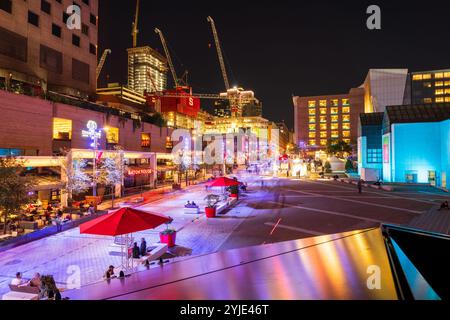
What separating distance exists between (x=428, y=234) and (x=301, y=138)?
532 ft

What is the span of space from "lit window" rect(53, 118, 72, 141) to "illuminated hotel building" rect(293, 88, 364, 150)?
132902 mm

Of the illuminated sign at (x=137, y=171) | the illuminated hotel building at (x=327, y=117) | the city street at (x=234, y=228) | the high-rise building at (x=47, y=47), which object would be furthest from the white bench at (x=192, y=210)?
the illuminated hotel building at (x=327, y=117)

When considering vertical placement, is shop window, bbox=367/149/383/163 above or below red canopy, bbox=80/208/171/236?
above

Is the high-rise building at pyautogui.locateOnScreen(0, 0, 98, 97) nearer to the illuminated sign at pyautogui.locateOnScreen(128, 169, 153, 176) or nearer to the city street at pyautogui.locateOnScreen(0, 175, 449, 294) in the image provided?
the illuminated sign at pyautogui.locateOnScreen(128, 169, 153, 176)

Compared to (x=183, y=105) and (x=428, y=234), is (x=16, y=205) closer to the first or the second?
(x=428, y=234)

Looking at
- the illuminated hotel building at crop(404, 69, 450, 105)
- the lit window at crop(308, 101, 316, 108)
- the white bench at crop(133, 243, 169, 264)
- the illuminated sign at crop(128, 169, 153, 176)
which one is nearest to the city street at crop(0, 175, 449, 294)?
the white bench at crop(133, 243, 169, 264)

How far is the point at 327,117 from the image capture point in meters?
158

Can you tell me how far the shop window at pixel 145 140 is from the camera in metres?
44.7

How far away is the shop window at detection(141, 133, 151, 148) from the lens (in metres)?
44.7

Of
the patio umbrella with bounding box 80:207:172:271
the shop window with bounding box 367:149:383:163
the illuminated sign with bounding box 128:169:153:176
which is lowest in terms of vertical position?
the patio umbrella with bounding box 80:207:172:271

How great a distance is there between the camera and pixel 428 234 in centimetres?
461

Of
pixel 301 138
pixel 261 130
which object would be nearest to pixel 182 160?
pixel 301 138

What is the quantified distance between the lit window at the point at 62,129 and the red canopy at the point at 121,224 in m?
21.7
